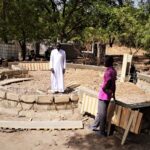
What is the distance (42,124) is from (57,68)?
271 cm

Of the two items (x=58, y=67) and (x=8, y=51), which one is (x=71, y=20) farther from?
(x=58, y=67)

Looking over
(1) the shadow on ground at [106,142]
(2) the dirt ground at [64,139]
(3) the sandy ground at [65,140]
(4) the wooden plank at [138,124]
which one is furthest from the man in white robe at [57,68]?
(4) the wooden plank at [138,124]

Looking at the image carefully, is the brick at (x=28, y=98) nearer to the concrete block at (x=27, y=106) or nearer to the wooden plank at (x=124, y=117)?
the concrete block at (x=27, y=106)

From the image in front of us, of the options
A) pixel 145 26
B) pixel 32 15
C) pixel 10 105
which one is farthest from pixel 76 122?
pixel 32 15

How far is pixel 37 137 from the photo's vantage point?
25.9ft

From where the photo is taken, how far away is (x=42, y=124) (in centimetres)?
847

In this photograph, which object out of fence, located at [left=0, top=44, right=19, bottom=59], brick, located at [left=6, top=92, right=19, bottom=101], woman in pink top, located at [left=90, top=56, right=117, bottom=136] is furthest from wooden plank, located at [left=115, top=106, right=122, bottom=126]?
fence, located at [left=0, top=44, right=19, bottom=59]

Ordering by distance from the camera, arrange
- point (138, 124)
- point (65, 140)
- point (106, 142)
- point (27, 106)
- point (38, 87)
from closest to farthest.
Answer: point (138, 124)
point (106, 142)
point (65, 140)
point (27, 106)
point (38, 87)

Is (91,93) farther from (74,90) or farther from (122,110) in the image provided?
(74,90)

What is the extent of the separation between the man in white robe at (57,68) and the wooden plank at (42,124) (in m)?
2.35

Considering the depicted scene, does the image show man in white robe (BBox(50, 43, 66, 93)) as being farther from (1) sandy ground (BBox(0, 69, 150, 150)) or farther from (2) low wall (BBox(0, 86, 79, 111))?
(1) sandy ground (BBox(0, 69, 150, 150))

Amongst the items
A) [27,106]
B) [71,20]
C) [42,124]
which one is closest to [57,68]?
[27,106]

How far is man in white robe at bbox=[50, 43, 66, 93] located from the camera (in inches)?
421

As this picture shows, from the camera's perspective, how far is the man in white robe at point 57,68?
10.7 m
